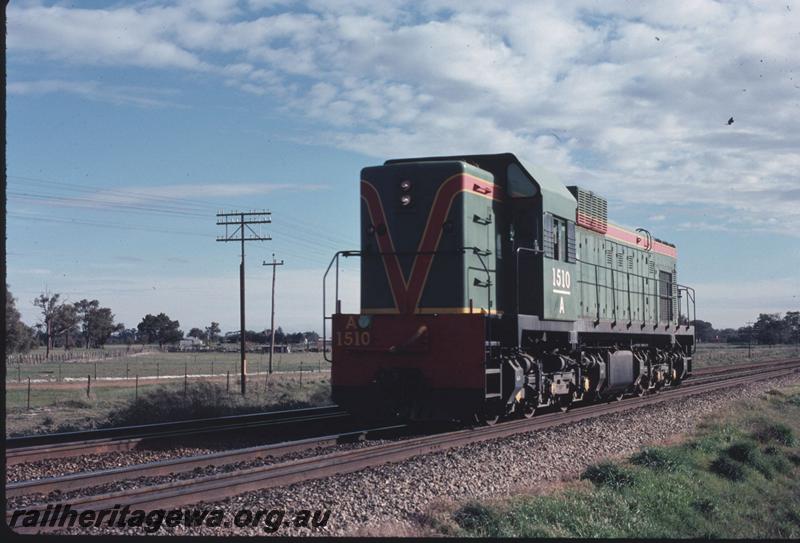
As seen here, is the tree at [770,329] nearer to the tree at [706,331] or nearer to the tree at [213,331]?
the tree at [706,331]

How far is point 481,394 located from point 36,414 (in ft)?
44.6

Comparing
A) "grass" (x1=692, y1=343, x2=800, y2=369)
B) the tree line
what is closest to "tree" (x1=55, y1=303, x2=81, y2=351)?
the tree line

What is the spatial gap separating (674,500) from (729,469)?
113 inches

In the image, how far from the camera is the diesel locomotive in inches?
455

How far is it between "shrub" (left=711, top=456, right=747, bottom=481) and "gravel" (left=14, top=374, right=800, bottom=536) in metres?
1.08

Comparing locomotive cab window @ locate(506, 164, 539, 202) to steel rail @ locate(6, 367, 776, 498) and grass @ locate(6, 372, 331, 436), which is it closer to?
steel rail @ locate(6, 367, 776, 498)

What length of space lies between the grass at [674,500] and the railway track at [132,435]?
5109 mm

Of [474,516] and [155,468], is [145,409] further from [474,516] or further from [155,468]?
[474,516]

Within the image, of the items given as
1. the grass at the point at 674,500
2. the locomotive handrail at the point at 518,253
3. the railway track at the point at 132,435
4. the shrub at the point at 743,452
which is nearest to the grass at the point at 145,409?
the railway track at the point at 132,435

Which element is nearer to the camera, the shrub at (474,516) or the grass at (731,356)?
the shrub at (474,516)

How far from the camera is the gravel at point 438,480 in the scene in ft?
21.8

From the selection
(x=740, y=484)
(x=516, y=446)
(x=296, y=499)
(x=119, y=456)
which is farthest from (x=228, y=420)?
(x=740, y=484)

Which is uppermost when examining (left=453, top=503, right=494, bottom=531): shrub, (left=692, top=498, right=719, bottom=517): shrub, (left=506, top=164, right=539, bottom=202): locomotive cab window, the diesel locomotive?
(left=506, top=164, right=539, bottom=202): locomotive cab window

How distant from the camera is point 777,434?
1475 centimetres
